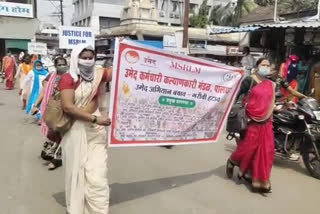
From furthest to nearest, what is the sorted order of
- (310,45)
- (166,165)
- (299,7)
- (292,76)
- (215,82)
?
(299,7) → (310,45) → (292,76) → (166,165) → (215,82)

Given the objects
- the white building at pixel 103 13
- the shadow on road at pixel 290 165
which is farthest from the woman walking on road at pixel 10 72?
the white building at pixel 103 13

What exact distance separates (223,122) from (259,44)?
9708 millimetres

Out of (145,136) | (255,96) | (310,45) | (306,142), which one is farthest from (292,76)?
(145,136)

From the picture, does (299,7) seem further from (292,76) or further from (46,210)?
(46,210)

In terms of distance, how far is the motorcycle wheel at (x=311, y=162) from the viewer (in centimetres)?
584

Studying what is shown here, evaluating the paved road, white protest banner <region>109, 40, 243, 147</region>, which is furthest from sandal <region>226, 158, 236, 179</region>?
white protest banner <region>109, 40, 243, 147</region>

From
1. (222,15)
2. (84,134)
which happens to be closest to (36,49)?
(84,134)

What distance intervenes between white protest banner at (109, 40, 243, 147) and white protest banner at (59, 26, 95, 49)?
749cm

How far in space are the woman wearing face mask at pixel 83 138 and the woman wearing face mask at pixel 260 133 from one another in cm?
192

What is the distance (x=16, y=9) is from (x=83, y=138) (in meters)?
29.1

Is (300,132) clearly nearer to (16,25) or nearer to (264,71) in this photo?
(264,71)

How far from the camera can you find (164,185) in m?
5.33

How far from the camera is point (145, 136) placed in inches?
177

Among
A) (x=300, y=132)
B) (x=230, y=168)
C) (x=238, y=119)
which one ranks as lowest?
(x=230, y=168)
